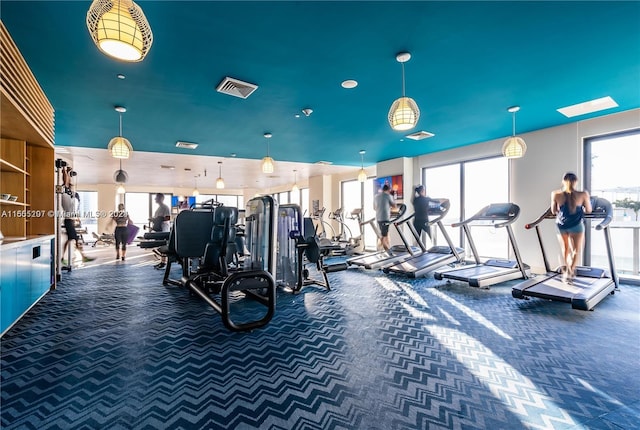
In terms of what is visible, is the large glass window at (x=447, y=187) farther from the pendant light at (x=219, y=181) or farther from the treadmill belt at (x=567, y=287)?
the pendant light at (x=219, y=181)

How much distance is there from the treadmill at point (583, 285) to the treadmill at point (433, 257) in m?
1.69

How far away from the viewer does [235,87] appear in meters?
4.08

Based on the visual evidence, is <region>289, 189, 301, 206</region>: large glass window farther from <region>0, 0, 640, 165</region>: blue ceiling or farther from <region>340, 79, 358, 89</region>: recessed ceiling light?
<region>340, 79, 358, 89</region>: recessed ceiling light

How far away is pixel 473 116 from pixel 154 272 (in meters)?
6.92

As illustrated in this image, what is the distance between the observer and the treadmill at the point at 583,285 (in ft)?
12.4

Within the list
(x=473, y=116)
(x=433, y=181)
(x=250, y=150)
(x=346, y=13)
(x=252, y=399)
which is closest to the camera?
(x=252, y=399)

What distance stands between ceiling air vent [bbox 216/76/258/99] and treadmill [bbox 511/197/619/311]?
4.45 m

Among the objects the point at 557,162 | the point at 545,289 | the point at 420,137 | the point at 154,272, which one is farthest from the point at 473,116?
the point at 154,272

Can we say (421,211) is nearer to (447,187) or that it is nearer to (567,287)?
(447,187)

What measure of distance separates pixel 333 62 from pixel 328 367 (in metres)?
3.14

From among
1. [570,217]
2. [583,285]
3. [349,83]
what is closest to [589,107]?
[570,217]

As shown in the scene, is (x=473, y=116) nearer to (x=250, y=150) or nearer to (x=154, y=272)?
(x=250, y=150)

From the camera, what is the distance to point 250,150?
797 centimetres

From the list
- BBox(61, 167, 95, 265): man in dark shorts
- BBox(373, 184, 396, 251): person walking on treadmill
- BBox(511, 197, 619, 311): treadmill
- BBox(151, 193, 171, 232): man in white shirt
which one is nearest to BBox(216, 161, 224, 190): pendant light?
BBox(151, 193, 171, 232): man in white shirt
